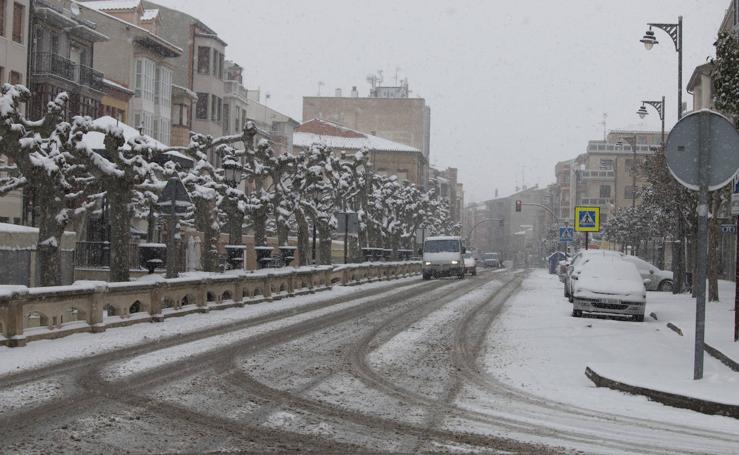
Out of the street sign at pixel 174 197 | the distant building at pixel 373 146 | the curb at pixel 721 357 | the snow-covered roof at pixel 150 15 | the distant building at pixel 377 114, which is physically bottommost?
the curb at pixel 721 357

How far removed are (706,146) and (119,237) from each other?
14.3 metres

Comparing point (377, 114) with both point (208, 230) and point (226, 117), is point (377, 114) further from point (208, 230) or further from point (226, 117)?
point (208, 230)

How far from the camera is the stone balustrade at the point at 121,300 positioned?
13445 mm

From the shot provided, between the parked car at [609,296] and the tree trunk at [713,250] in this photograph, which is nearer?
the parked car at [609,296]

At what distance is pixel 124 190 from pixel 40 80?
2636 centimetres

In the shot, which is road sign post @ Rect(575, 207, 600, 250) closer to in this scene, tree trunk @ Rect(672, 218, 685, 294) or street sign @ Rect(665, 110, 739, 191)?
tree trunk @ Rect(672, 218, 685, 294)

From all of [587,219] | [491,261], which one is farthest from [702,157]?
[491,261]

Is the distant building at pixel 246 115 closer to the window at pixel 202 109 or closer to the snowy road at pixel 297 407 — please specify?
the window at pixel 202 109

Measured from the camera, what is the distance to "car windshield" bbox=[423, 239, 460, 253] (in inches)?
2133

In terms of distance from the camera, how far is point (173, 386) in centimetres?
951

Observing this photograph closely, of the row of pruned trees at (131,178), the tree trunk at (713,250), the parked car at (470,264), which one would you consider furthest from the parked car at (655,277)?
the parked car at (470,264)

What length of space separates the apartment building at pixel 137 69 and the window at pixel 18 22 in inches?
362

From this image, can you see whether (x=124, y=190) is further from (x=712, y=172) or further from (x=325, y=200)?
(x=325, y=200)

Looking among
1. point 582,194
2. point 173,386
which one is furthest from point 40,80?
point 582,194
